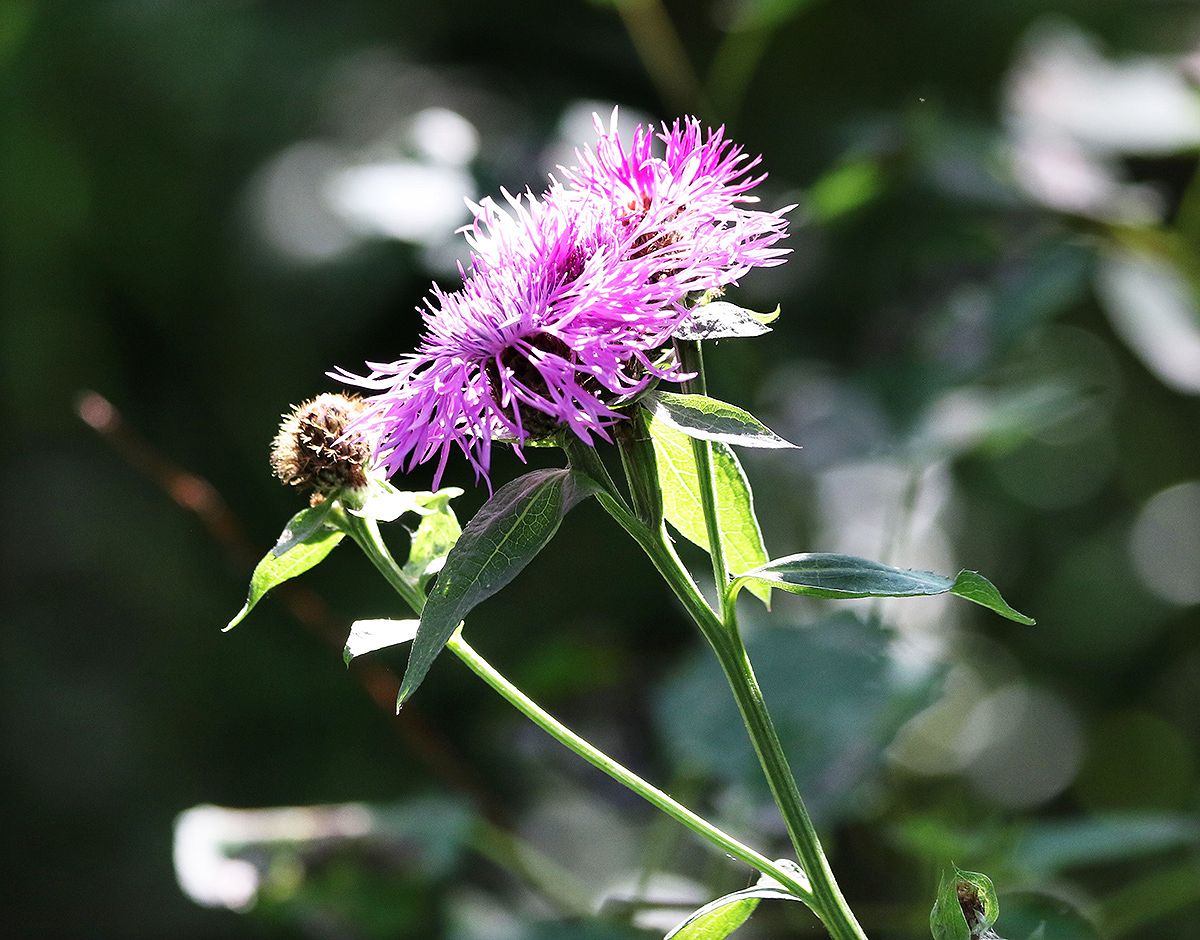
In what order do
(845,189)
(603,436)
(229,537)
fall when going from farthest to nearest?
(845,189) → (229,537) → (603,436)

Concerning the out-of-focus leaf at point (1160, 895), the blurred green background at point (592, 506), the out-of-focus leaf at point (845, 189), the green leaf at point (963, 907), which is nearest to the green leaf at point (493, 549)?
the green leaf at point (963, 907)

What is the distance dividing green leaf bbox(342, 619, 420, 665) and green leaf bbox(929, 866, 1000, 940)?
0.30m

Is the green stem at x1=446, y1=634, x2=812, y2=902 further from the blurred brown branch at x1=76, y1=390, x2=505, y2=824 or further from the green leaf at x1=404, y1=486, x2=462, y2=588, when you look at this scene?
the blurred brown branch at x1=76, y1=390, x2=505, y2=824

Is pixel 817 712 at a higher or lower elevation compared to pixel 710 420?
lower

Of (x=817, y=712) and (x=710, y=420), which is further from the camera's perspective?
(x=817, y=712)

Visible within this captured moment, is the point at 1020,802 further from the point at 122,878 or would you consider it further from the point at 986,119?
the point at 122,878

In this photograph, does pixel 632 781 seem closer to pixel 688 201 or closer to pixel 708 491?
pixel 708 491

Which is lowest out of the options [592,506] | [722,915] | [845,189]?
[722,915]

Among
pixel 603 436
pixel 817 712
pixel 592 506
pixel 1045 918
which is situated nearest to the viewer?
pixel 603 436

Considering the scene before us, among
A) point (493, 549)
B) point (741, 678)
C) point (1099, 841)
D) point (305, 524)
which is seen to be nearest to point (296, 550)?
point (305, 524)

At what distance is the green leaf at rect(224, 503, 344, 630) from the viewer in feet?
2.42

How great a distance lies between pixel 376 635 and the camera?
0.72 meters

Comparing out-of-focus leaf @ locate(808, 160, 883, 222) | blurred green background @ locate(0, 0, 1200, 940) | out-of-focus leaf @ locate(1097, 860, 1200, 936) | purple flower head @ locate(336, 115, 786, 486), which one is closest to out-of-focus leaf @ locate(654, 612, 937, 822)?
blurred green background @ locate(0, 0, 1200, 940)

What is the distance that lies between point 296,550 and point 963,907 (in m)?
0.41
